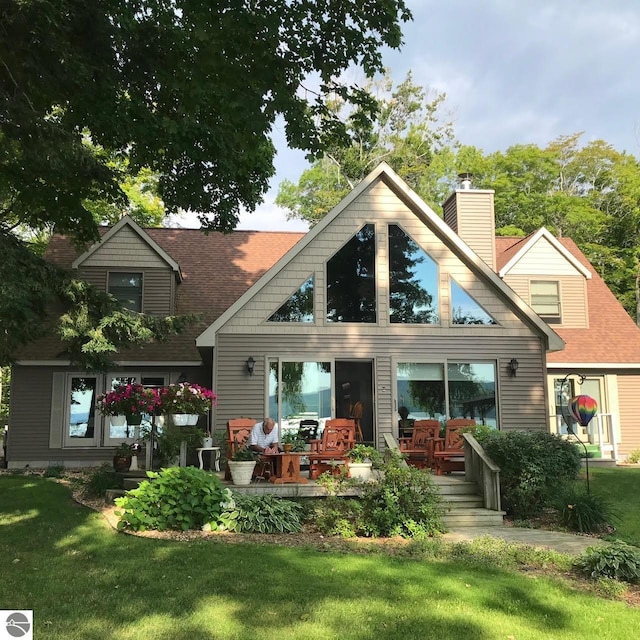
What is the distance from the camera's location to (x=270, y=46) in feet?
22.8

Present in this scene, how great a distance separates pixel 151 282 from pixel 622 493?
11730 mm

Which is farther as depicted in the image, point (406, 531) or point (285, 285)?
point (285, 285)

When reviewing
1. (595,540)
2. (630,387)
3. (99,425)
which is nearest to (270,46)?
(595,540)

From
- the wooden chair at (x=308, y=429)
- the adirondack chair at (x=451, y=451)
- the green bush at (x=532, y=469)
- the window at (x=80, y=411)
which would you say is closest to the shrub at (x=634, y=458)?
the adirondack chair at (x=451, y=451)

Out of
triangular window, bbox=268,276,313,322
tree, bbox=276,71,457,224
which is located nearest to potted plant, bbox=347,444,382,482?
triangular window, bbox=268,276,313,322

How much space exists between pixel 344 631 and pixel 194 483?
4038 mm

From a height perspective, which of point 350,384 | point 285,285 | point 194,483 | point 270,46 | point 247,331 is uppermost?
point 270,46

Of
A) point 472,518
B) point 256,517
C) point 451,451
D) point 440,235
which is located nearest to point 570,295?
point 440,235

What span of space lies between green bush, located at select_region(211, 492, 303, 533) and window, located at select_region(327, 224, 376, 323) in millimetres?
5101

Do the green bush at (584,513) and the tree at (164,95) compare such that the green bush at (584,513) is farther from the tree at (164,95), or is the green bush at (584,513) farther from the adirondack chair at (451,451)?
the tree at (164,95)

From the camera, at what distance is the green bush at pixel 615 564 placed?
5.75 m

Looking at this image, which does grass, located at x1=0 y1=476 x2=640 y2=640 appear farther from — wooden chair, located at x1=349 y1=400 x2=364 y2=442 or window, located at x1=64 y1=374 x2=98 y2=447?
window, located at x1=64 y1=374 x2=98 y2=447

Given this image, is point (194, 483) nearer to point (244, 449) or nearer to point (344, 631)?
point (244, 449)

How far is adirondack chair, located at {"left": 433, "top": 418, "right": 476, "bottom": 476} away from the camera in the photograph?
10.8 meters
